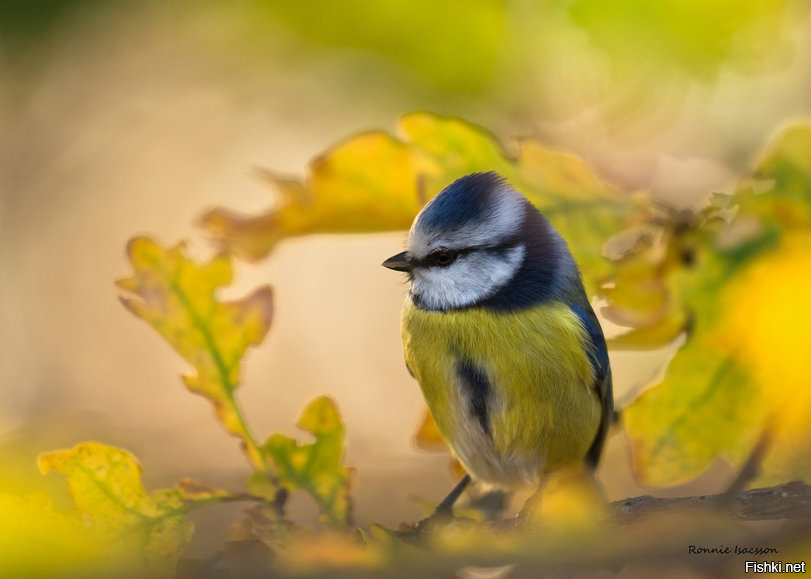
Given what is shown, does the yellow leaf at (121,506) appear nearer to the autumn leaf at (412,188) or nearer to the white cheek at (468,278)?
the autumn leaf at (412,188)

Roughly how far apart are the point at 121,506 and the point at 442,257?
34 centimetres

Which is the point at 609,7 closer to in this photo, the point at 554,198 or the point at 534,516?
the point at 554,198

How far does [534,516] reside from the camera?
25.2 inches

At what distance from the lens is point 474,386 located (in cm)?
72

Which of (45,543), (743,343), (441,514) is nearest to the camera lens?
(45,543)

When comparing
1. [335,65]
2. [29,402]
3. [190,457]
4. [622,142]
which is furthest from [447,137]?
[29,402]

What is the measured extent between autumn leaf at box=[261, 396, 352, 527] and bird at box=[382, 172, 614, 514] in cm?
21

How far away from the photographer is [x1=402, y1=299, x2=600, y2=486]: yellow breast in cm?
70

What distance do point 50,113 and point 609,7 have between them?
3.48 ft

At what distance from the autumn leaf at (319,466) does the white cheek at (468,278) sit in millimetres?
231

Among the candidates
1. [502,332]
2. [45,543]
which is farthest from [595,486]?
[45,543]

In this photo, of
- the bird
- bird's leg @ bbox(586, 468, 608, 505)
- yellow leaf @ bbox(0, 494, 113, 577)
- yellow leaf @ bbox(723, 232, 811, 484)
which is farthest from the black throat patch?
yellow leaf @ bbox(0, 494, 113, 577)

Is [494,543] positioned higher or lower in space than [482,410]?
lower

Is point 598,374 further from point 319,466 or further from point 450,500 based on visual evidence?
point 319,466
